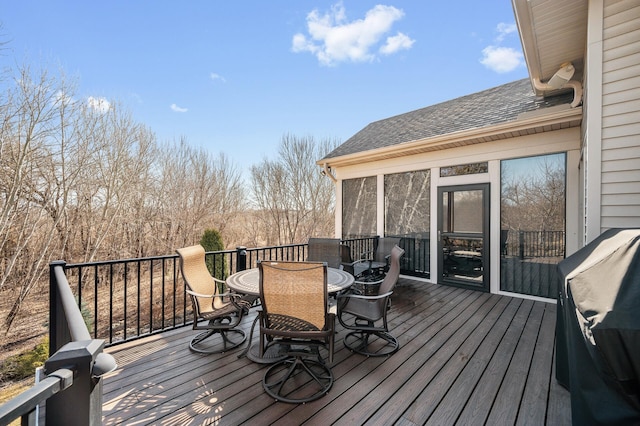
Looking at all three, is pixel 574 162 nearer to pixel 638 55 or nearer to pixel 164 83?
pixel 638 55

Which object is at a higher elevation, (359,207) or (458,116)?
(458,116)

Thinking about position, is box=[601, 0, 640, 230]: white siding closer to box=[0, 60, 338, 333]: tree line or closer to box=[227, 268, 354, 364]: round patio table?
box=[227, 268, 354, 364]: round patio table

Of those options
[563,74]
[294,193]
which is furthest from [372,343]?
[294,193]

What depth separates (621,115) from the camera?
7.43 feet

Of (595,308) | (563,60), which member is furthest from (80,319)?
(563,60)

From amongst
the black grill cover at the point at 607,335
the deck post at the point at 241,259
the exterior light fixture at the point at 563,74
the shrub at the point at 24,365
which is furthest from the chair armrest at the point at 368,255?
the shrub at the point at 24,365

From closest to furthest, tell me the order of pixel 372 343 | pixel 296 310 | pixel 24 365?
pixel 296 310 → pixel 372 343 → pixel 24 365

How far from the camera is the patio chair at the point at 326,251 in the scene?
4044 mm

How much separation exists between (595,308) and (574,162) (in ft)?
13.2

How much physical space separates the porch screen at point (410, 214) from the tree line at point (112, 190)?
6.22m

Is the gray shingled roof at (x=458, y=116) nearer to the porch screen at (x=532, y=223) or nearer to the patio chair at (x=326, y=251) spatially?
the porch screen at (x=532, y=223)

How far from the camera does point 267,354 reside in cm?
276

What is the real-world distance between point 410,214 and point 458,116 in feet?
7.81

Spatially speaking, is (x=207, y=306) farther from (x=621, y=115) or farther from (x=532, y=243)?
(x=532, y=243)
